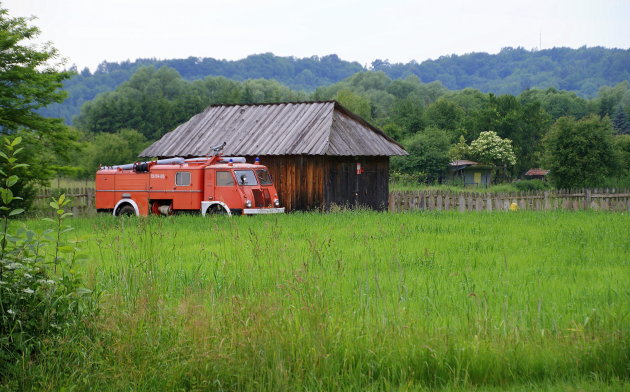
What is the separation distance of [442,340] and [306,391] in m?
1.42

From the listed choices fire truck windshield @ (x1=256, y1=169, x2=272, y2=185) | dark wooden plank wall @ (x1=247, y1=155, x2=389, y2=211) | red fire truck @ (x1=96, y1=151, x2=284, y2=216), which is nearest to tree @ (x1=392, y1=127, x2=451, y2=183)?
dark wooden plank wall @ (x1=247, y1=155, x2=389, y2=211)

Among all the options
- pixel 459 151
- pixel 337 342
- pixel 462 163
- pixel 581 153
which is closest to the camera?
pixel 337 342

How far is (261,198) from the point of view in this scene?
23.4 m

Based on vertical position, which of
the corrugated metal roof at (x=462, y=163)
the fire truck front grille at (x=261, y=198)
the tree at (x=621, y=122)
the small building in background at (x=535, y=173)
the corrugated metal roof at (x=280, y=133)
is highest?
the tree at (x=621, y=122)

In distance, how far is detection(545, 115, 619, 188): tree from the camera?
50688 mm

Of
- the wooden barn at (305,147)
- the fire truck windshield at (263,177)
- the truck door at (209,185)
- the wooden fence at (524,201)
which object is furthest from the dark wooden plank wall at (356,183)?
the truck door at (209,185)

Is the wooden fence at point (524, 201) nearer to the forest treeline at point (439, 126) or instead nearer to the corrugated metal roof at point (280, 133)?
the corrugated metal roof at point (280, 133)

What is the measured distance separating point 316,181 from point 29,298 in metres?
21.6

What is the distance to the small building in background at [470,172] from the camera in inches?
2739

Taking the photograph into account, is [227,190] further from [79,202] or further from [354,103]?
[354,103]

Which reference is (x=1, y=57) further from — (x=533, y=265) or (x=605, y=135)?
(x=605, y=135)

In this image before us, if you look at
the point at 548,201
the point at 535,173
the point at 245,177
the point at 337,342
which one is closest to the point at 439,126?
the point at 535,173

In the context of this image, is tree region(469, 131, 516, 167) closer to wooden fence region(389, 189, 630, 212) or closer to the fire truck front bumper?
wooden fence region(389, 189, 630, 212)

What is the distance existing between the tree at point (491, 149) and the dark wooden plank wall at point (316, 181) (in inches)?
1653
